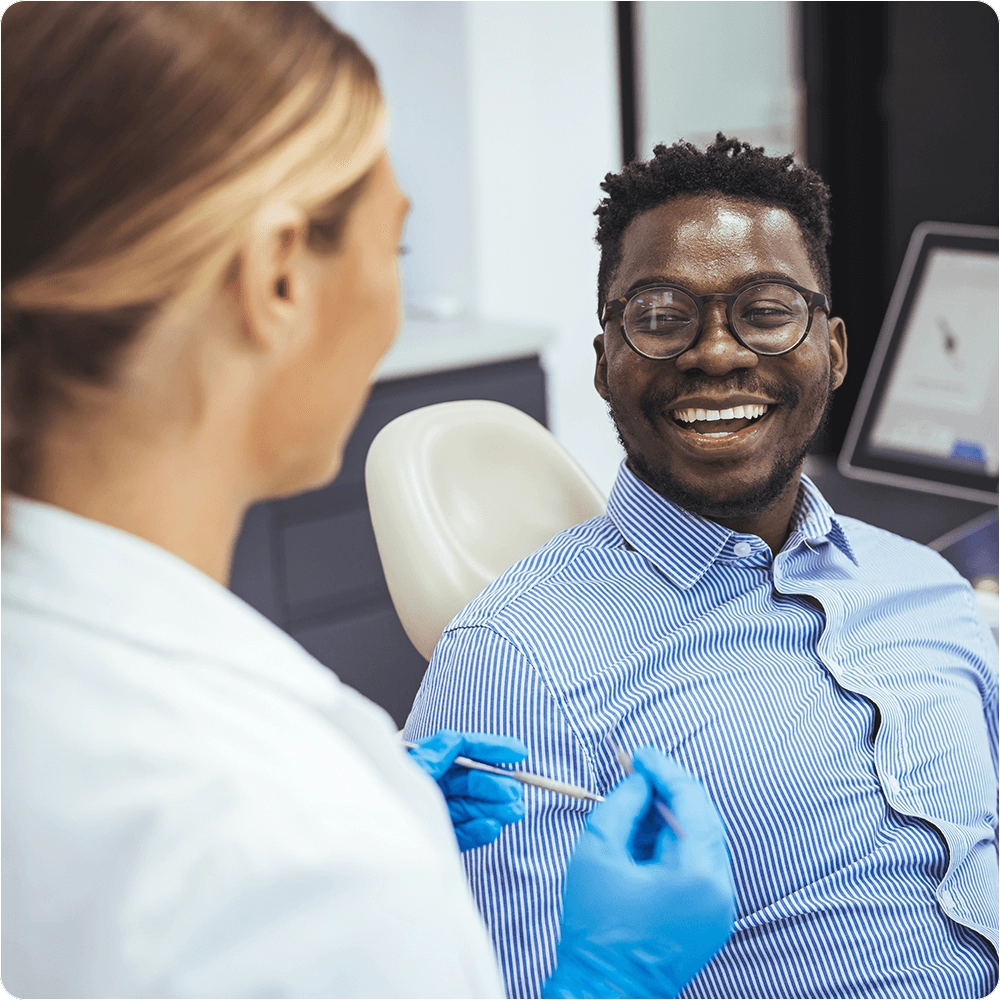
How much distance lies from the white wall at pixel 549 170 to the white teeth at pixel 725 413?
1.57 meters

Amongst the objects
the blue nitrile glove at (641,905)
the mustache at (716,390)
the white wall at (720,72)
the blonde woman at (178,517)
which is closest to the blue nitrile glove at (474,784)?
the blue nitrile glove at (641,905)

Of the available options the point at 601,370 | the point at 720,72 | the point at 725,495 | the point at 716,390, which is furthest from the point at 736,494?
the point at 720,72

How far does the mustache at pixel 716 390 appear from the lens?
1.21m

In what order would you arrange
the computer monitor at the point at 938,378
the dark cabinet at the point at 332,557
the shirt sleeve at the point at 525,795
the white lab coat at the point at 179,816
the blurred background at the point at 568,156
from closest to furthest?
1. the white lab coat at the point at 179,816
2. the shirt sleeve at the point at 525,795
3. the computer monitor at the point at 938,378
4. the dark cabinet at the point at 332,557
5. the blurred background at the point at 568,156

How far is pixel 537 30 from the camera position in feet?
9.16

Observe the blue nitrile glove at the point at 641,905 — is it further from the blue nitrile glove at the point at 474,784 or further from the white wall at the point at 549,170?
the white wall at the point at 549,170

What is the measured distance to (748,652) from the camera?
46.2 inches

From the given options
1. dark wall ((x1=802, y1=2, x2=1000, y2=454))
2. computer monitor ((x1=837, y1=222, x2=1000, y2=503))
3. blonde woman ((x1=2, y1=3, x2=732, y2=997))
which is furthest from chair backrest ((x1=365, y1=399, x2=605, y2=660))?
dark wall ((x1=802, y1=2, x2=1000, y2=454))

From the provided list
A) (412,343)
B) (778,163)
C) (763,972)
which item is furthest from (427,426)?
(412,343)

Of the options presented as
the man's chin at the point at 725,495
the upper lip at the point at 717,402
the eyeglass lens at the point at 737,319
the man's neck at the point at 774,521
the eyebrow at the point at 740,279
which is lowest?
the man's neck at the point at 774,521

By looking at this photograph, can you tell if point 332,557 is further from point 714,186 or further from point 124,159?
point 124,159

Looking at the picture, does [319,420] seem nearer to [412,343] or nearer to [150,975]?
[150,975]

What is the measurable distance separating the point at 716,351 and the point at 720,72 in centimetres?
210

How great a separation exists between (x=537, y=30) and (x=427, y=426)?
1.71 meters
